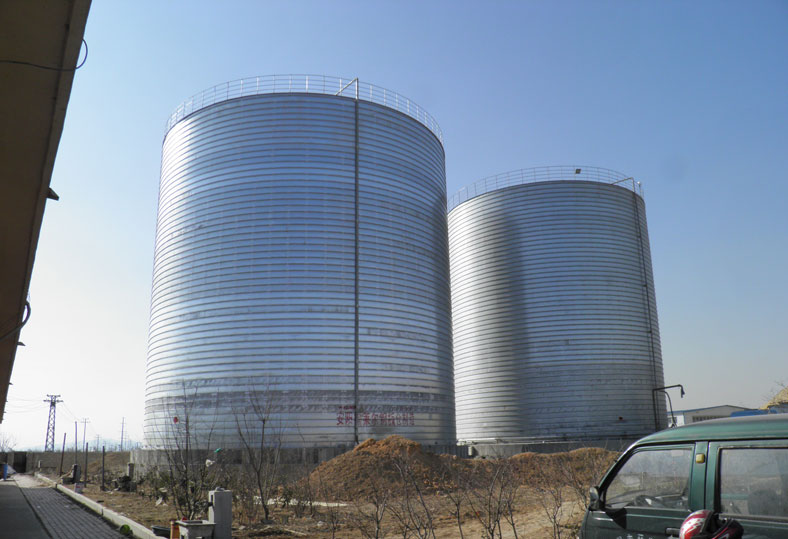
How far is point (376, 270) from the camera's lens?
2544cm

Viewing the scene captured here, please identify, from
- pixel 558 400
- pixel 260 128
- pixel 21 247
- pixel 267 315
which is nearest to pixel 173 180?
pixel 260 128

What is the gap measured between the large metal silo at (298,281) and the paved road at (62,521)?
16.9ft

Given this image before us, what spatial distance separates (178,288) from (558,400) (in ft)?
66.4

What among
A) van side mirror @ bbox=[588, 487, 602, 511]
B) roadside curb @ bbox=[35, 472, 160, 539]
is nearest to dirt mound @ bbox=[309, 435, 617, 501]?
roadside curb @ bbox=[35, 472, 160, 539]

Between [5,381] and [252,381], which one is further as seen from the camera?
[252,381]

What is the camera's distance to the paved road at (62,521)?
13.1 m

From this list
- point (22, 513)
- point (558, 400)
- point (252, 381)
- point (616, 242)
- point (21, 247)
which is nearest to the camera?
point (21, 247)

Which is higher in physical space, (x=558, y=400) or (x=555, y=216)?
(x=555, y=216)

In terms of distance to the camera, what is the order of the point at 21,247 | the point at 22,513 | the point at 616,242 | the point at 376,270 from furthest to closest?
the point at 616,242 < the point at 376,270 < the point at 22,513 < the point at 21,247

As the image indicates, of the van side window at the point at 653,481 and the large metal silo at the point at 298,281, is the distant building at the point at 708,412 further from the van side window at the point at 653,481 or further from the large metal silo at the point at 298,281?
the van side window at the point at 653,481

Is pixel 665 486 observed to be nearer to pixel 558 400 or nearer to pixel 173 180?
pixel 173 180

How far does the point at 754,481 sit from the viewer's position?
406 centimetres

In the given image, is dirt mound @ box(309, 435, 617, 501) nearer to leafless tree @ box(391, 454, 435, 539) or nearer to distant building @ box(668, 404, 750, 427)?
leafless tree @ box(391, 454, 435, 539)

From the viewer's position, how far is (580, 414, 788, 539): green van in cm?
396
